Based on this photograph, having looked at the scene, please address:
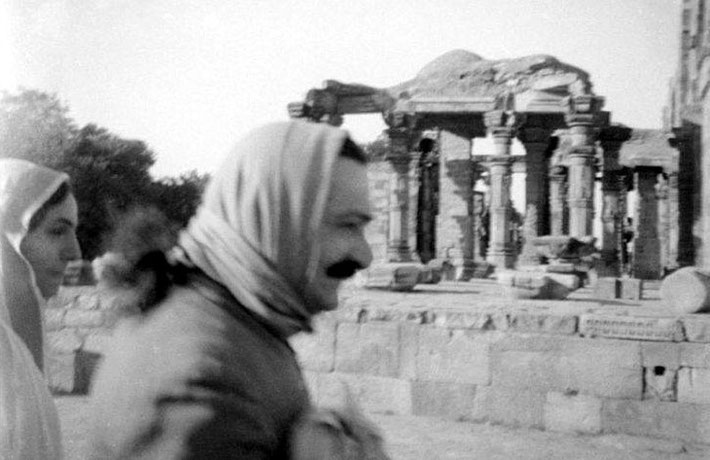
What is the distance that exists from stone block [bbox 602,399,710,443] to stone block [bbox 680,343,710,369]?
0.30 meters

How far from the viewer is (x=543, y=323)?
5906 mm

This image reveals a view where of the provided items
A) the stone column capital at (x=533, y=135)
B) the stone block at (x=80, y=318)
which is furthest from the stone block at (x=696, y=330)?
the stone column capital at (x=533, y=135)

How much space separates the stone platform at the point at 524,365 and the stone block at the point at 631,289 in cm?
412

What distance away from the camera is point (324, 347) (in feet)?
21.5

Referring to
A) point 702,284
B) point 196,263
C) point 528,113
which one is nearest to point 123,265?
point 196,263

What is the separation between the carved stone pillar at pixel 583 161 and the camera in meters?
18.6

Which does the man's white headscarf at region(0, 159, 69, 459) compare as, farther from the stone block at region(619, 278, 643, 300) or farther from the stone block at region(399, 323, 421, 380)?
the stone block at region(619, 278, 643, 300)

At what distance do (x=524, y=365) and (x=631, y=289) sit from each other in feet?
16.2

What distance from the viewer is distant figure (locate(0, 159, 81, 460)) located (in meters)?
1.99

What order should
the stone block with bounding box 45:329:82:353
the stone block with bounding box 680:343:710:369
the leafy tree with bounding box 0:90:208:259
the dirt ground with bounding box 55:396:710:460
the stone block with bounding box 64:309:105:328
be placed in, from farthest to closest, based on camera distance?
the leafy tree with bounding box 0:90:208:259 → the stone block with bounding box 64:309:105:328 → the stone block with bounding box 45:329:82:353 → the stone block with bounding box 680:343:710:369 → the dirt ground with bounding box 55:396:710:460

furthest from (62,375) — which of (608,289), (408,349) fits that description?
(608,289)

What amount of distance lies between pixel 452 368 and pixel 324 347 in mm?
1133

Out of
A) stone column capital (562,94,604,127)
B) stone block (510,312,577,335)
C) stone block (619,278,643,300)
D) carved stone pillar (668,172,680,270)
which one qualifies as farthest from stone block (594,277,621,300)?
carved stone pillar (668,172,680,270)

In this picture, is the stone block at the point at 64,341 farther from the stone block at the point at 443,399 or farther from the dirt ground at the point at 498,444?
the stone block at the point at 443,399
